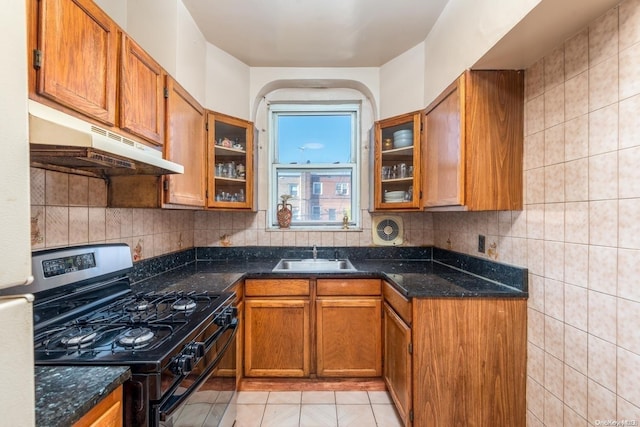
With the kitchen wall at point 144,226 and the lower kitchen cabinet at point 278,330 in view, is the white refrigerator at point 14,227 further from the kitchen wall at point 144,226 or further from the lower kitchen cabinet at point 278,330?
the lower kitchen cabinet at point 278,330


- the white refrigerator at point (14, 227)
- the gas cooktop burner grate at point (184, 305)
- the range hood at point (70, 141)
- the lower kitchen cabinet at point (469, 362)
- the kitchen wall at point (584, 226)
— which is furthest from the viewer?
the lower kitchen cabinet at point (469, 362)

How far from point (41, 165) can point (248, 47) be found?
160 centimetres

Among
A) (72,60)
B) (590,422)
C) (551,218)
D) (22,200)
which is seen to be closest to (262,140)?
(72,60)

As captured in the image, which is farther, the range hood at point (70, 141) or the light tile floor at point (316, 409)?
the light tile floor at point (316, 409)

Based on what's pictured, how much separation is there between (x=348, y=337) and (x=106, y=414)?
5.14 ft

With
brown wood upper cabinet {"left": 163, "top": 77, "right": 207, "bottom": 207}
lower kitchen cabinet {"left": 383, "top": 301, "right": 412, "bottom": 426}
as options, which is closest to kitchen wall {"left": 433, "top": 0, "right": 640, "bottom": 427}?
lower kitchen cabinet {"left": 383, "top": 301, "right": 412, "bottom": 426}

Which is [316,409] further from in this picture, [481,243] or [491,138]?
[491,138]

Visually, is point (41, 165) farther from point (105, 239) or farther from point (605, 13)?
point (605, 13)

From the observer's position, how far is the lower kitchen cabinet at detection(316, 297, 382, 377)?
2.10m

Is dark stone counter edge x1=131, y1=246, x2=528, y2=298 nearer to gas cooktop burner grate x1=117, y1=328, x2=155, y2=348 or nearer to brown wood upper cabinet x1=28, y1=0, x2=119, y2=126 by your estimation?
gas cooktop burner grate x1=117, y1=328, x2=155, y2=348

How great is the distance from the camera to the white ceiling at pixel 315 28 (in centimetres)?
183

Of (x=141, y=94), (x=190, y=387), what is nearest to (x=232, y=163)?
(x=141, y=94)

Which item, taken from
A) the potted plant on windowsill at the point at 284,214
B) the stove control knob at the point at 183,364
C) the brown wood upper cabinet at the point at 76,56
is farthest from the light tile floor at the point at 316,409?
the brown wood upper cabinet at the point at 76,56

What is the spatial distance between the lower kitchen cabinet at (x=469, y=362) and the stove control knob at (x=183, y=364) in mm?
1100
